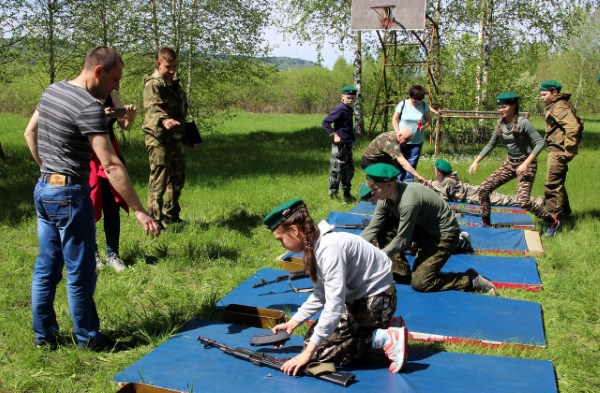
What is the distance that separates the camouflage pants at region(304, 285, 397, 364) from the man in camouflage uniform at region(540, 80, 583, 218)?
502 cm

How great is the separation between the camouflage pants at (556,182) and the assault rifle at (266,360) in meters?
5.58

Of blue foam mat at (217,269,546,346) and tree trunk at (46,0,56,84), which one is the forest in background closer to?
tree trunk at (46,0,56,84)

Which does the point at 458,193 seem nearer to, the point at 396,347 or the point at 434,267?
the point at 434,267

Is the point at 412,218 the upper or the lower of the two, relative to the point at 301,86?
lower

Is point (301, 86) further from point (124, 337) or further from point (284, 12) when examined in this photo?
point (124, 337)

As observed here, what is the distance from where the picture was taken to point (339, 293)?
3.39m

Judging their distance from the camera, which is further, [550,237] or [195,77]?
[195,77]

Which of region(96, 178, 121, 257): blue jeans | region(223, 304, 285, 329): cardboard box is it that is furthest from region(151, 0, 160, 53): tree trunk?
region(223, 304, 285, 329): cardboard box

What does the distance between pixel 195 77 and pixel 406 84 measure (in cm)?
710

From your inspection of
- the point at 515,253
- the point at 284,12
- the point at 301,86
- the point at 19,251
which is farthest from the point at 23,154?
the point at 301,86

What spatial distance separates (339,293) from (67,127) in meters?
2.07

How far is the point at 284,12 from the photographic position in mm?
20719

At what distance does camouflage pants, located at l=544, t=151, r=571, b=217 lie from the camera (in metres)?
7.72

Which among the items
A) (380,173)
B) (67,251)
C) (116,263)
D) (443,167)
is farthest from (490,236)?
(67,251)
